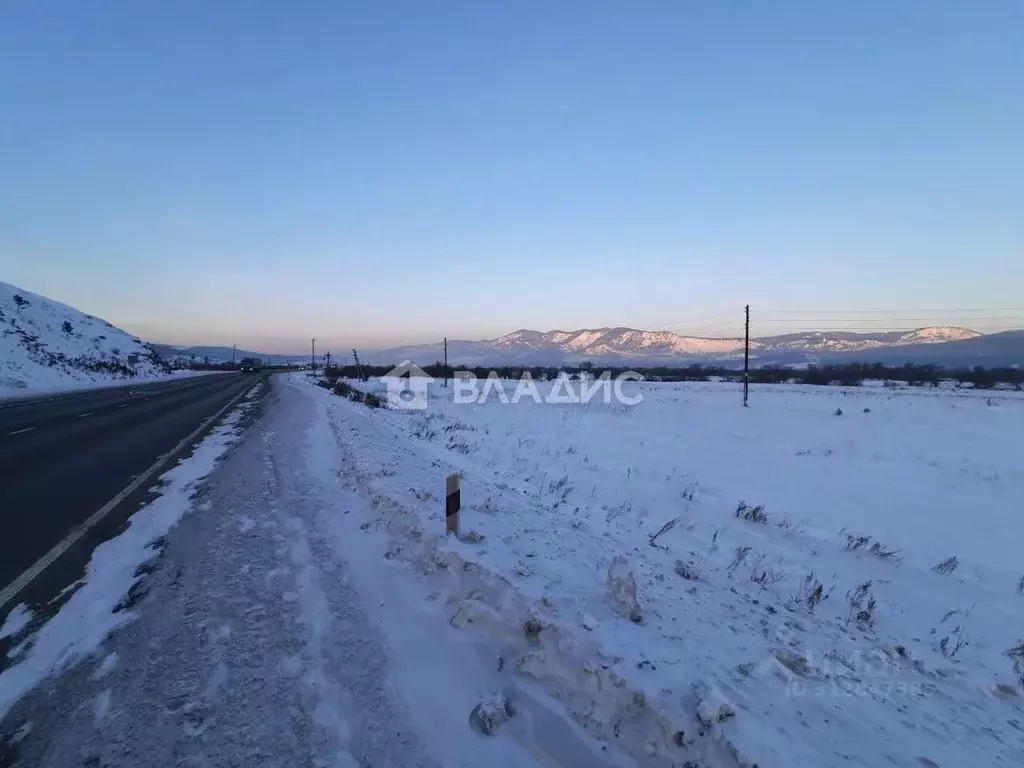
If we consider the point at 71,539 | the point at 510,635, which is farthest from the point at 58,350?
the point at 510,635

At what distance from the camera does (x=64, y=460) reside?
33.6 feet

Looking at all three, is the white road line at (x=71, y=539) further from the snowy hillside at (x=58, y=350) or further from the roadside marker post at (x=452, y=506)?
the snowy hillside at (x=58, y=350)

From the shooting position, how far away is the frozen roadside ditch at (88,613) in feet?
11.8

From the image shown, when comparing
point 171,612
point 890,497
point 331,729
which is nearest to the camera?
point 331,729

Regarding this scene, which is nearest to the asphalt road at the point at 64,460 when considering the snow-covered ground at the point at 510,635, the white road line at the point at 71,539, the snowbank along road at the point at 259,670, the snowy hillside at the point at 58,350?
the white road line at the point at 71,539

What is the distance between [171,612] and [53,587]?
4.63 feet

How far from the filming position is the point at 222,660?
12.3 feet

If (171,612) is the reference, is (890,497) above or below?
below

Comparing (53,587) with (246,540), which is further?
(246,540)

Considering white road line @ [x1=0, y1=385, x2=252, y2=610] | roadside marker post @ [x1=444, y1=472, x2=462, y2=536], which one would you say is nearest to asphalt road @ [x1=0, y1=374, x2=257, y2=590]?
white road line @ [x1=0, y1=385, x2=252, y2=610]

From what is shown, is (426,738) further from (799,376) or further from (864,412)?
(799,376)

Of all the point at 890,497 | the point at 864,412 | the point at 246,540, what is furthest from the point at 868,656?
the point at 864,412

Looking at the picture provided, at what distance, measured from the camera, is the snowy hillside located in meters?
35.4

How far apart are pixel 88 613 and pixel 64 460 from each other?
25.7 ft
